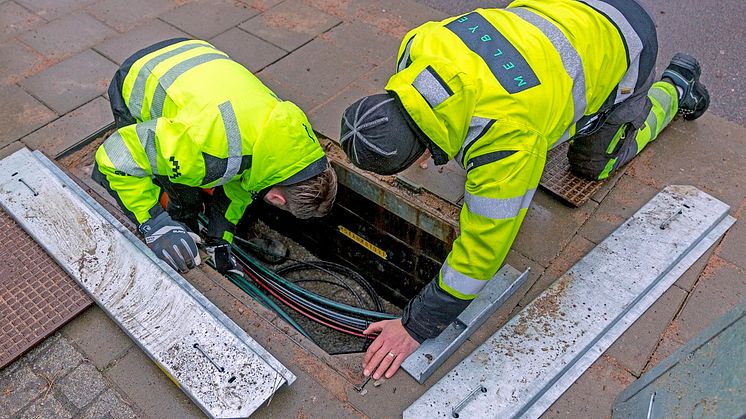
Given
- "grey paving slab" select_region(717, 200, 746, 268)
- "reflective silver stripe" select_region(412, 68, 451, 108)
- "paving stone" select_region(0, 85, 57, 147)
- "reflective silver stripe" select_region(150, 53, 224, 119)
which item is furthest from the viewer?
"paving stone" select_region(0, 85, 57, 147)

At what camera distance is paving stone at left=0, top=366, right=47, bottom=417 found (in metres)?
2.75

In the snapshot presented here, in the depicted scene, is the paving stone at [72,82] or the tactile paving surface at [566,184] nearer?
the tactile paving surface at [566,184]

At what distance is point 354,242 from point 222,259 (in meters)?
1.06

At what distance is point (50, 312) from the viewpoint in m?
3.05

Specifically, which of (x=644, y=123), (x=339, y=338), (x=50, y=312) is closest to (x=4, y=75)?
(x=50, y=312)

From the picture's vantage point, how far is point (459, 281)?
2.65m

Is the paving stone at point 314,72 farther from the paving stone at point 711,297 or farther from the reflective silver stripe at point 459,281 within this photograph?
the paving stone at point 711,297

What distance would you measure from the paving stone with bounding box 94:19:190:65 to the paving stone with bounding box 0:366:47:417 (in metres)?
2.60

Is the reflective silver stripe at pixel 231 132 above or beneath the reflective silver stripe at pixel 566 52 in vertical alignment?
beneath

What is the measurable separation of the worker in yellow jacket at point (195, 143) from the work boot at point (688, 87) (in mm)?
2509

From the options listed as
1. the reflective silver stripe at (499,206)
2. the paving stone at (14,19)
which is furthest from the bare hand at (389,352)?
the paving stone at (14,19)

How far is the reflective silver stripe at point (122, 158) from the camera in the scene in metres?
2.90

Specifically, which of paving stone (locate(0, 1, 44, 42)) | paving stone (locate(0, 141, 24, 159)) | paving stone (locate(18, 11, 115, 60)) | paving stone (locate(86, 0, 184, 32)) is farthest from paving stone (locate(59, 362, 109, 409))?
paving stone (locate(0, 1, 44, 42))

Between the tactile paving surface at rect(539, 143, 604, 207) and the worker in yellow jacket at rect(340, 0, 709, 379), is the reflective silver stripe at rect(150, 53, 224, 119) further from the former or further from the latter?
the tactile paving surface at rect(539, 143, 604, 207)
